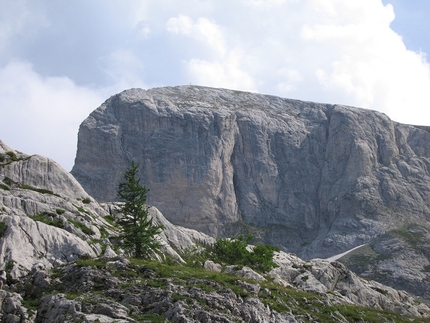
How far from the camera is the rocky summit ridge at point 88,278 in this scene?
31.9 metres

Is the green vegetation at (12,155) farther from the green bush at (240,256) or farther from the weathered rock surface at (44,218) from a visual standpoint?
the green bush at (240,256)

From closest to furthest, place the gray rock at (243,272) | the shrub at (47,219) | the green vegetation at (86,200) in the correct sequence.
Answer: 1. the shrub at (47,219)
2. the gray rock at (243,272)
3. the green vegetation at (86,200)

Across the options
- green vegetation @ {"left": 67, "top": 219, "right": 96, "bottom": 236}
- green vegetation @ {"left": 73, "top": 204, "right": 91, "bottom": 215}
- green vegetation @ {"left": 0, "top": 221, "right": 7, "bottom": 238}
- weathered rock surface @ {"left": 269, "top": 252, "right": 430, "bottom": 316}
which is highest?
green vegetation @ {"left": 73, "top": 204, "right": 91, "bottom": 215}

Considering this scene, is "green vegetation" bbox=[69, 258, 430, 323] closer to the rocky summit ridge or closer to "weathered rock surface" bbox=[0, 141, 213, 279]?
the rocky summit ridge

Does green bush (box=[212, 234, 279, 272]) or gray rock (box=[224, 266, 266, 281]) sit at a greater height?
green bush (box=[212, 234, 279, 272])

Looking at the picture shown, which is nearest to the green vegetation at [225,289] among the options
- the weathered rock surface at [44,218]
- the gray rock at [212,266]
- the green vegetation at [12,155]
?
the weathered rock surface at [44,218]

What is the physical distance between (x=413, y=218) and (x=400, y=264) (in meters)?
32.2

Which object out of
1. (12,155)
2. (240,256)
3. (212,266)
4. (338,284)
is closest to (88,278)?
(212,266)

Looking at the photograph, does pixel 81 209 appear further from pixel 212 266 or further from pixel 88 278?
pixel 88 278

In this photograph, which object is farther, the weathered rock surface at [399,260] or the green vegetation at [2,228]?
the weathered rock surface at [399,260]

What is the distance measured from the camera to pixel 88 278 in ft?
118

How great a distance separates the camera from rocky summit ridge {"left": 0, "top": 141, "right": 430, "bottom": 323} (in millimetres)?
31859

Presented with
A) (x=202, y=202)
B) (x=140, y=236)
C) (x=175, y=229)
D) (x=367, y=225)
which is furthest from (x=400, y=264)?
(x=140, y=236)

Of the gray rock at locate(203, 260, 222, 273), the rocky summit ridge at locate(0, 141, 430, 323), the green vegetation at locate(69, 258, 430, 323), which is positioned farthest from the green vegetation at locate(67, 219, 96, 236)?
the gray rock at locate(203, 260, 222, 273)
